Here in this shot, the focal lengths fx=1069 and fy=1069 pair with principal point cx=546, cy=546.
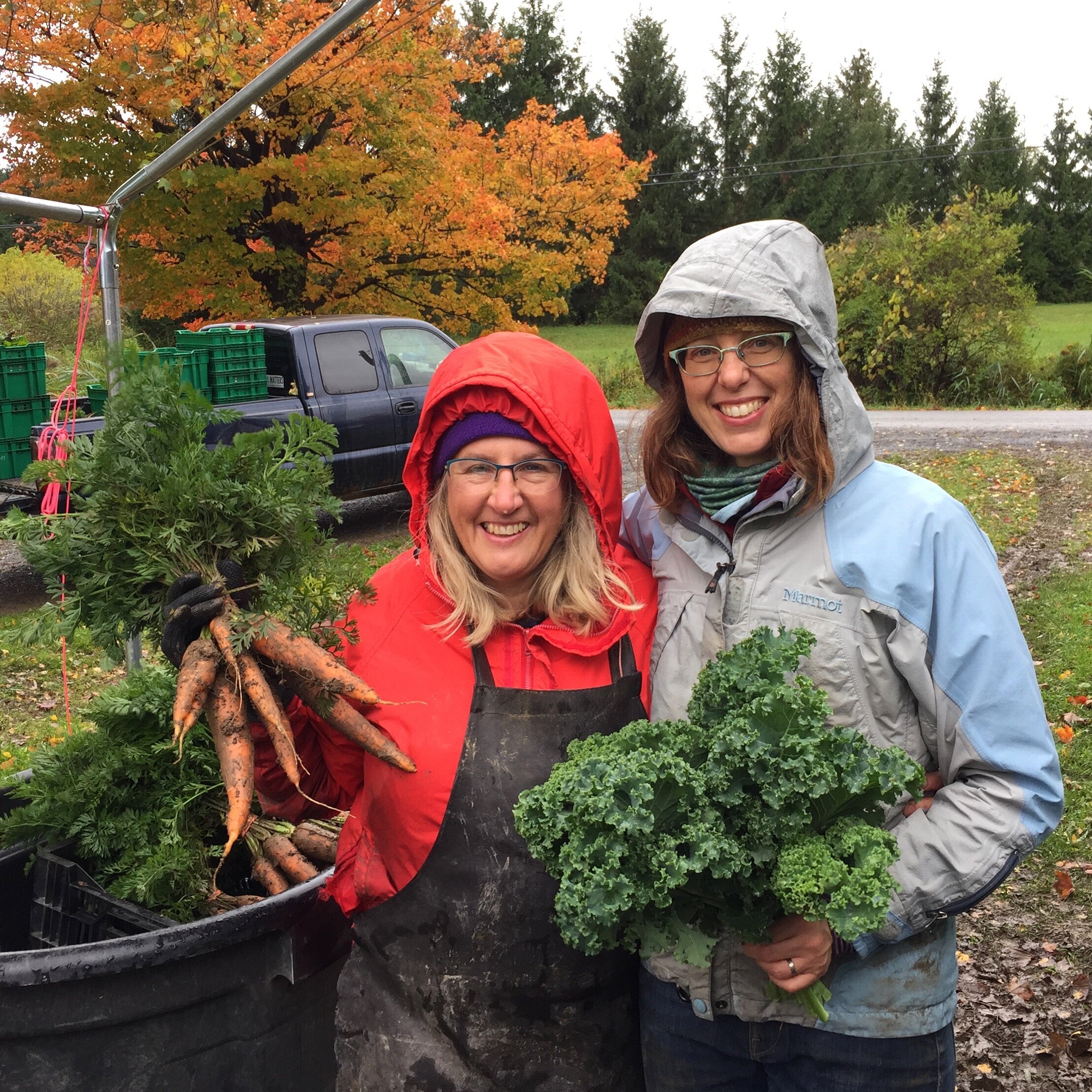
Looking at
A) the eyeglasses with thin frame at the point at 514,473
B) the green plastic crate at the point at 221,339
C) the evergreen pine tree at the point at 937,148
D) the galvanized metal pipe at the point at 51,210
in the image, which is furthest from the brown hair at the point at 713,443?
the evergreen pine tree at the point at 937,148

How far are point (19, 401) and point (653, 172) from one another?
40.9 meters

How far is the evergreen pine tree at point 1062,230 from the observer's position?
4488cm

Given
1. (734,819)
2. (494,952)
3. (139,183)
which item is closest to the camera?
(734,819)

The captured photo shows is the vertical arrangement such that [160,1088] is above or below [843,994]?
below

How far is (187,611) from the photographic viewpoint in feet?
7.54

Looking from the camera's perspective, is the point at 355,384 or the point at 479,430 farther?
the point at 355,384

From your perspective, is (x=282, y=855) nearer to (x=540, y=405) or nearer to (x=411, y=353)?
(x=540, y=405)

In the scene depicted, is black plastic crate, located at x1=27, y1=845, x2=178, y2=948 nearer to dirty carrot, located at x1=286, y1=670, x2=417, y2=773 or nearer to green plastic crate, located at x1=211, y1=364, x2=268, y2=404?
dirty carrot, located at x1=286, y1=670, x2=417, y2=773

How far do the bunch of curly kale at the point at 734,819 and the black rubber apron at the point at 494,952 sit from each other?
11.0 inches

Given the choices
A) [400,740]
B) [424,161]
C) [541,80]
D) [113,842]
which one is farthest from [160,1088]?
[541,80]

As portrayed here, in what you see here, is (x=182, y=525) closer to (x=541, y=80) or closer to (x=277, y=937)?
(x=277, y=937)

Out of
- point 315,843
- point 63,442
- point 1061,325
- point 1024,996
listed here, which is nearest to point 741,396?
point 63,442

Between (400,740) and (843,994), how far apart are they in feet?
3.32

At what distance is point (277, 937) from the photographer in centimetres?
249
